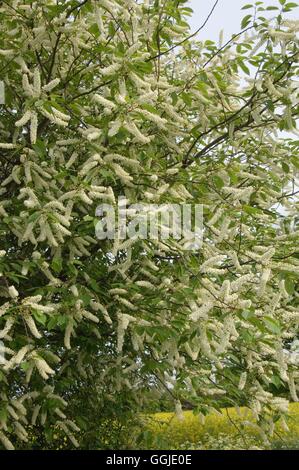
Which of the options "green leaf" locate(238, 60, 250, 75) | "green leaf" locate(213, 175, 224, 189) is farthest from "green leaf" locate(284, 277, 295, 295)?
"green leaf" locate(238, 60, 250, 75)

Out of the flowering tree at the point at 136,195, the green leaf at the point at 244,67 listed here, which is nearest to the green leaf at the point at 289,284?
the flowering tree at the point at 136,195

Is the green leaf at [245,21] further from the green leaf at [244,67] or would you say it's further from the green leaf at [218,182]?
the green leaf at [218,182]

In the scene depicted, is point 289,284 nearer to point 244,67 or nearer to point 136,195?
point 136,195

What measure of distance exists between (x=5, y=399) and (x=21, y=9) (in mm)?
2300

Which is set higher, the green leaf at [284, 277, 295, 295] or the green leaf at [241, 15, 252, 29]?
the green leaf at [241, 15, 252, 29]

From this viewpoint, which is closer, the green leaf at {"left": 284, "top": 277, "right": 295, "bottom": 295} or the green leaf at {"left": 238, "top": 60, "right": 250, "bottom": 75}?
the green leaf at {"left": 284, "top": 277, "right": 295, "bottom": 295}

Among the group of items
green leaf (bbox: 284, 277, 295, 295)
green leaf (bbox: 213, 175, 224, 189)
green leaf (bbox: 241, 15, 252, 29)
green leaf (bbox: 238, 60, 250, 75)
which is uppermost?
green leaf (bbox: 241, 15, 252, 29)

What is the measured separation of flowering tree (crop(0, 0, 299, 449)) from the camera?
3074 mm

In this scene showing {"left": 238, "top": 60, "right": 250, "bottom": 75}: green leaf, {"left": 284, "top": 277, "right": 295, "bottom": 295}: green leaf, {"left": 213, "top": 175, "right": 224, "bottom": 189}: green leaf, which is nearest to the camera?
{"left": 284, "top": 277, "right": 295, "bottom": 295}: green leaf

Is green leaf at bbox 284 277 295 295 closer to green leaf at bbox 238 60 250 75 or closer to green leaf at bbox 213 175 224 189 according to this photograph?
green leaf at bbox 213 175 224 189

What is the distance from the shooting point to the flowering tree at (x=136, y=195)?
307 cm

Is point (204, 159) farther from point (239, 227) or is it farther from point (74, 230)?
point (74, 230)

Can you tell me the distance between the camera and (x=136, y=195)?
360 centimetres

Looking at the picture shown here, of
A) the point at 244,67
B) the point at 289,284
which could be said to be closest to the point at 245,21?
the point at 244,67
